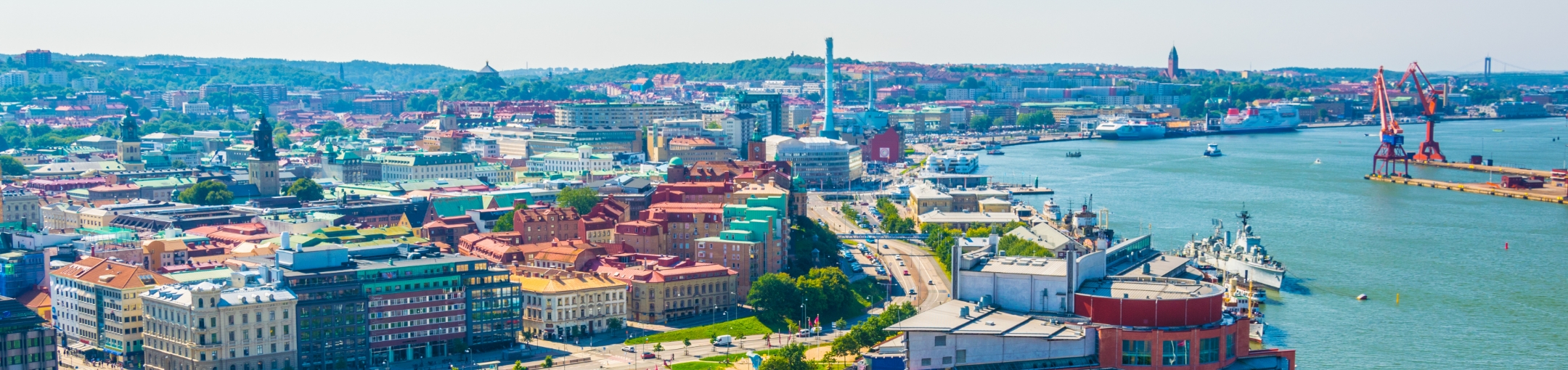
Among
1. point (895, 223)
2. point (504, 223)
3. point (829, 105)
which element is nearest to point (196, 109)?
point (829, 105)

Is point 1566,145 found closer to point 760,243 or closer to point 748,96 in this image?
point 748,96

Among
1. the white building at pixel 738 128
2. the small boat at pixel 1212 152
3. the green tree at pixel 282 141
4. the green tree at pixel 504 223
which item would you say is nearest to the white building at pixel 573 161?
the white building at pixel 738 128

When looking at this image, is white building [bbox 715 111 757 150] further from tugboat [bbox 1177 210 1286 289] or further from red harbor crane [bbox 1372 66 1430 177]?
tugboat [bbox 1177 210 1286 289]

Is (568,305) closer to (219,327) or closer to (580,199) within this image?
(219,327)

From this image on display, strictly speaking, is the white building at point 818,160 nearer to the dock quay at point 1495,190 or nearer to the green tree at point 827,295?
the dock quay at point 1495,190

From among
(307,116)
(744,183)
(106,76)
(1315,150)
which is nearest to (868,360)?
(744,183)

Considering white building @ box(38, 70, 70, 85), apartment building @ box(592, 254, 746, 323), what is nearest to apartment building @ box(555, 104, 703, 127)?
white building @ box(38, 70, 70, 85)
